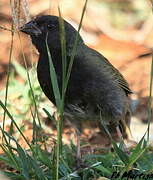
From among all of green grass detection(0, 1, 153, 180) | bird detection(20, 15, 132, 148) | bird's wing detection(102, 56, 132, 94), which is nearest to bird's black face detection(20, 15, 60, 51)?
bird detection(20, 15, 132, 148)

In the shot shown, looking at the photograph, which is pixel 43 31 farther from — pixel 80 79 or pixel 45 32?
pixel 80 79

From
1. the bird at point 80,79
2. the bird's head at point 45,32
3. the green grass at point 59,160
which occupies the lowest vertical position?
the green grass at point 59,160

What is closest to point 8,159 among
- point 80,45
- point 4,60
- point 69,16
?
point 80,45

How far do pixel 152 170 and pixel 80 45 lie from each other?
1.61 metres

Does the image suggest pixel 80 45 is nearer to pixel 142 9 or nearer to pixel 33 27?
pixel 33 27

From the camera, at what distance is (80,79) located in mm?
5477

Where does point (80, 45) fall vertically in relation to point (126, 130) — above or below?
above

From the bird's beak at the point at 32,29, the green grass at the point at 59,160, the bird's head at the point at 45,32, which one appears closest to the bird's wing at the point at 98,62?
the bird's head at the point at 45,32

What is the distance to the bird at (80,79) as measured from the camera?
550 centimetres

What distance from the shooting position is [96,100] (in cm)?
558

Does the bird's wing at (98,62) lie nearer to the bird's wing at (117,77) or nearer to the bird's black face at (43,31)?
the bird's wing at (117,77)

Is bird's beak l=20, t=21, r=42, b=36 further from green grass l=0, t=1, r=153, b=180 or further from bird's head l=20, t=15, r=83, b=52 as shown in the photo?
green grass l=0, t=1, r=153, b=180

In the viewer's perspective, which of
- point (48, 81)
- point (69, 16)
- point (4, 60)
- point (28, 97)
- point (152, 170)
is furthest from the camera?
point (69, 16)

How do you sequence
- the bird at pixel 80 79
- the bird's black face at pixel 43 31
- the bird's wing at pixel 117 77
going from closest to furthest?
1. the bird at pixel 80 79
2. the bird's black face at pixel 43 31
3. the bird's wing at pixel 117 77
